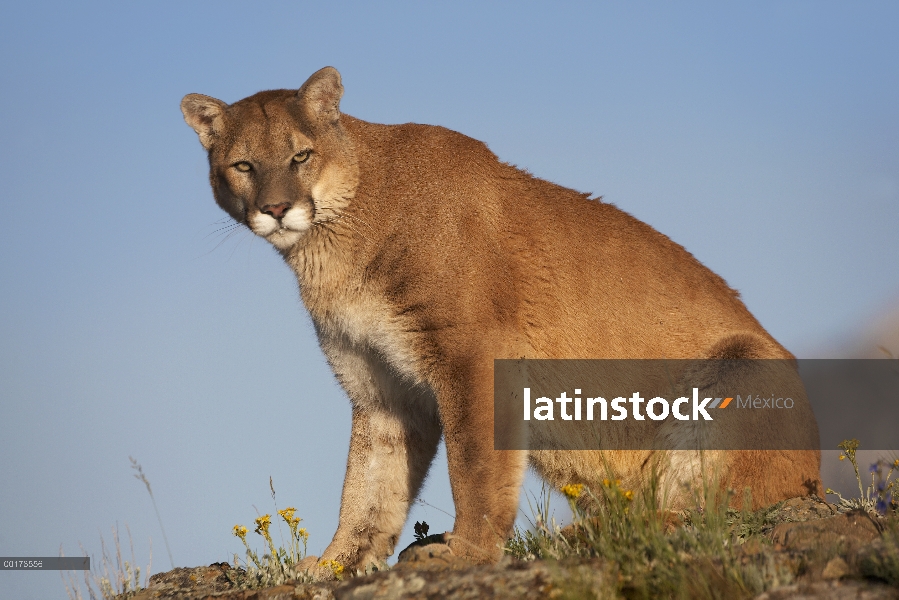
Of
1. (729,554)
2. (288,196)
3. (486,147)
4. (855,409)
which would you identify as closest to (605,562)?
(729,554)

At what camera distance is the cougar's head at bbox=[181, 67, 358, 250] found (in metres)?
6.58

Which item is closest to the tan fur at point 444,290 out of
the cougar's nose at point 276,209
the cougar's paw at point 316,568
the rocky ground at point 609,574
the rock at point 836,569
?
the cougar's nose at point 276,209

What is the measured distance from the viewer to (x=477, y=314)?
6312 millimetres

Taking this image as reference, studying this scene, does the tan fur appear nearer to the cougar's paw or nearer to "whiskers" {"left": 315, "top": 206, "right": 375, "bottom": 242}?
"whiskers" {"left": 315, "top": 206, "right": 375, "bottom": 242}

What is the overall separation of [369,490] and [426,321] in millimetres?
1757

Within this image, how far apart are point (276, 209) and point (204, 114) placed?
4.44ft

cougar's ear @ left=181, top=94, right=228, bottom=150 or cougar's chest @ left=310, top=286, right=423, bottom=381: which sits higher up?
cougar's ear @ left=181, top=94, right=228, bottom=150

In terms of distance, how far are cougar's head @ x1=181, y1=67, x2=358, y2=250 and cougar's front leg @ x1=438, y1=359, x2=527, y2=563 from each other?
5.52ft

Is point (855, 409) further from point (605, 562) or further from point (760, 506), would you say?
point (605, 562)

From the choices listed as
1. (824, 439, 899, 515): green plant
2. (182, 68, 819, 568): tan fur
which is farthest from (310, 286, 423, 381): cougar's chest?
(824, 439, 899, 515): green plant

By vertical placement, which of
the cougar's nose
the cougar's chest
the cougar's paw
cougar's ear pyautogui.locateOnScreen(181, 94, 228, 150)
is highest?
cougar's ear pyautogui.locateOnScreen(181, 94, 228, 150)

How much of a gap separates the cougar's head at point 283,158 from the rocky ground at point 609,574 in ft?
8.54

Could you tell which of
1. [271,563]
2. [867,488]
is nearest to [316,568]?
[271,563]

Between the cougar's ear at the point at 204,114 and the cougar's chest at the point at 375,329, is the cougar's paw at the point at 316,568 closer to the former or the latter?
the cougar's chest at the point at 375,329
